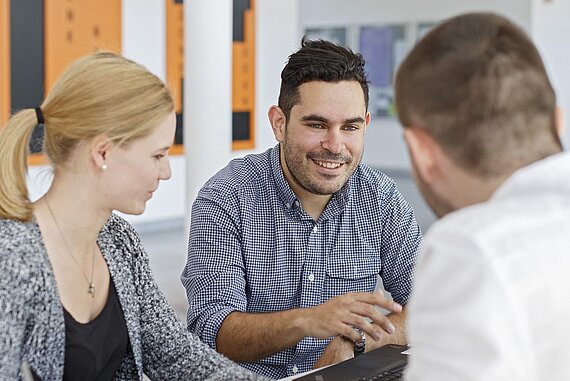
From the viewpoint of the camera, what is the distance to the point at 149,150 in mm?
1714

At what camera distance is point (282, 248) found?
2303 millimetres

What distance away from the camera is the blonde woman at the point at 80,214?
1.60 meters

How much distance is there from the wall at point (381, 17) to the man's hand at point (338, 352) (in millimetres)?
9534

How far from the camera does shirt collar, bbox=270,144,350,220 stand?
234 centimetres

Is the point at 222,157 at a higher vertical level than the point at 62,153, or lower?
lower

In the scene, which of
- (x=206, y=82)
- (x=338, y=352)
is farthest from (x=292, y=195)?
(x=206, y=82)

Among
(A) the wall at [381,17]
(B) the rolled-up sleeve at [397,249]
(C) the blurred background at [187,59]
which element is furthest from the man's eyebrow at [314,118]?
(A) the wall at [381,17]

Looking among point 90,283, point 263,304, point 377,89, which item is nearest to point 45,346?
point 90,283

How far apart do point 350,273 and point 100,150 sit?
916 mm

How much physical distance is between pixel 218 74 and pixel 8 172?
3.32m

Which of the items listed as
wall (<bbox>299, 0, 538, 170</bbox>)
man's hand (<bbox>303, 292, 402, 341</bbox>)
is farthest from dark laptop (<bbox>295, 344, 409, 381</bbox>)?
wall (<bbox>299, 0, 538, 170</bbox>)

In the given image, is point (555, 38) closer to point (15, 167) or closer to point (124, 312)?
point (124, 312)

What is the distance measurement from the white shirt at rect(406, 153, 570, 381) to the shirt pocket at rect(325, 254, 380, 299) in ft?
4.31

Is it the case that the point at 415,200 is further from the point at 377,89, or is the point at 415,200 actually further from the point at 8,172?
the point at 8,172
